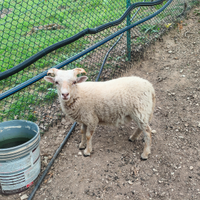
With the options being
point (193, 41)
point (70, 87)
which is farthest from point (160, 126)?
point (193, 41)

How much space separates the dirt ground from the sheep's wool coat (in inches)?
21.4

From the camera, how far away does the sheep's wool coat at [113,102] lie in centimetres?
246

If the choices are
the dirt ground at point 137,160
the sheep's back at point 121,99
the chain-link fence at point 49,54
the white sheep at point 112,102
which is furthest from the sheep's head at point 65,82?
the chain-link fence at point 49,54

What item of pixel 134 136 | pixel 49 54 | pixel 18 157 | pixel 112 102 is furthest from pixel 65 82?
pixel 49 54

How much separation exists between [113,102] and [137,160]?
91 cm

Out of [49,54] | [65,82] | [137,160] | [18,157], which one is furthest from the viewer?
[49,54]

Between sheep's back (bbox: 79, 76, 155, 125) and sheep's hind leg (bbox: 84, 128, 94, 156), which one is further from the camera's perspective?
sheep's hind leg (bbox: 84, 128, 94, 156)

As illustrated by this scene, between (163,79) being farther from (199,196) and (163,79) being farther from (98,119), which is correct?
(199,196)

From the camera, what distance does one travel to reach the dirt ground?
7.35ft

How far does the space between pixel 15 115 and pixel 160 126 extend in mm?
2474

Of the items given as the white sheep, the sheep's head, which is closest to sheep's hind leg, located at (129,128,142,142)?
the white sheep

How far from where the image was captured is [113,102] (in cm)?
248

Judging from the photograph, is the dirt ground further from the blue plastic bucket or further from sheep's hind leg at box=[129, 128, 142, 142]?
the blue plastic bucket

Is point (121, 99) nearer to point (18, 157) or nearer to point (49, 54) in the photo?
point (18, 157)
